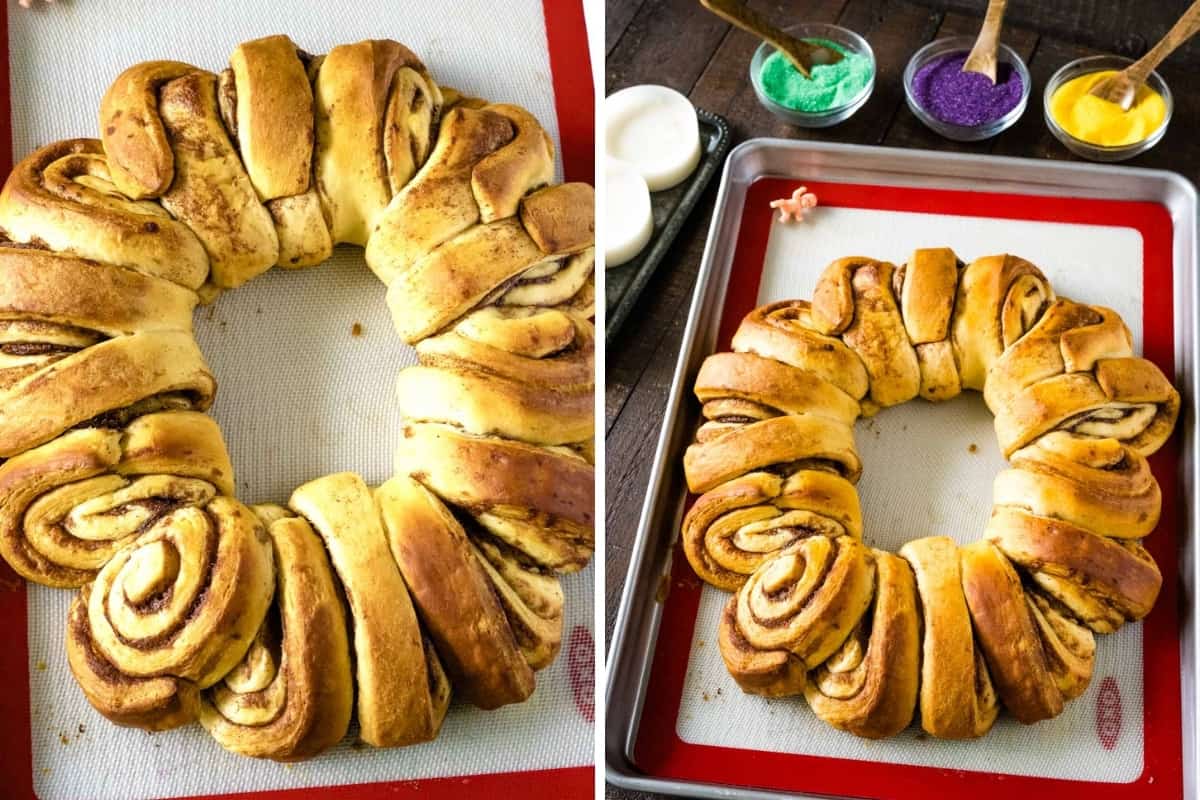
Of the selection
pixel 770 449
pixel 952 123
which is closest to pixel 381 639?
pixel 770 449

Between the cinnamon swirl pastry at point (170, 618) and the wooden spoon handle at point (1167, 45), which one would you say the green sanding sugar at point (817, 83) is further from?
the cinnamon swirl pastry at point (170, 618)

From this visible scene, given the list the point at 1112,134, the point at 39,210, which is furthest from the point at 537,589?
the point at 1112,134

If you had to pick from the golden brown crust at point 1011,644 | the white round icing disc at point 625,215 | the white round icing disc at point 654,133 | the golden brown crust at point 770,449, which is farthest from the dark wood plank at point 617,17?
the golden brown crust at point 1011,644

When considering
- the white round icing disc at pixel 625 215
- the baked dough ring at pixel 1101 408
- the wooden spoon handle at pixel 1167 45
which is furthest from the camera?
the white round icing disc at pixel 625 215

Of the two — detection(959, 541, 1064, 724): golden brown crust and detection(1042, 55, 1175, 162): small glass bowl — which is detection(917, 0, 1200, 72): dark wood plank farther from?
detection(959, 541, 1064, 724): golden brown crust

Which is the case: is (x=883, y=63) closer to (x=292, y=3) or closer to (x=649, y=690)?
(x=292, y=3)
